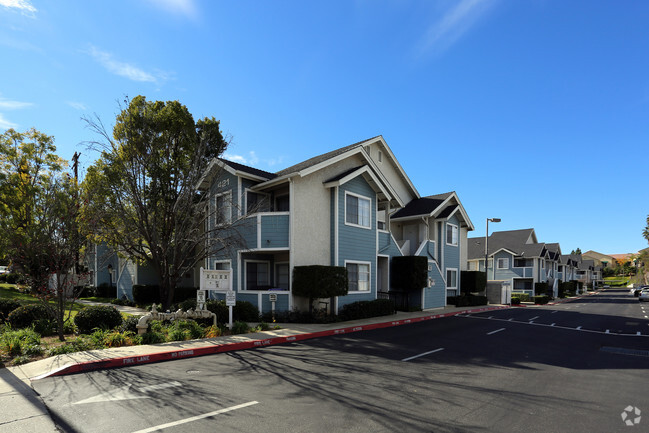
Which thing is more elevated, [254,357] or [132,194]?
[132,194]

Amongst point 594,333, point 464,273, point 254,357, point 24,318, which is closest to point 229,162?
point 24,318

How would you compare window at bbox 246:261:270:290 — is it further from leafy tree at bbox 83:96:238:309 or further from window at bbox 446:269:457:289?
window at bbox 446:269:457:289

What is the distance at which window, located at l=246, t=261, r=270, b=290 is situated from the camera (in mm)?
19484

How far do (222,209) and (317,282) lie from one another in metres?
6.69

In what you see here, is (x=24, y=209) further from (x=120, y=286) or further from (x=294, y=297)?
(x=294, y=297)

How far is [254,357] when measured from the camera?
10352mm

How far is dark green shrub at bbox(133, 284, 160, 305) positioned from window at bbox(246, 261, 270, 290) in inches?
351

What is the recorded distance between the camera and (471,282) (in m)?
30.7

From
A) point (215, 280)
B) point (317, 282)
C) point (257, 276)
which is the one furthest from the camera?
point (257, 276)

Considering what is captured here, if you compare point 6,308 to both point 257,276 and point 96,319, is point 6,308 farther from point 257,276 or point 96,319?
point 257,276

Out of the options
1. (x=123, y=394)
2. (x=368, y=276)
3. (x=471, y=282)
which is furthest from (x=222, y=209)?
(x=471, y=282)

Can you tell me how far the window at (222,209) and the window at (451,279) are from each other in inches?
668

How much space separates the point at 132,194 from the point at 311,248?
8.26m

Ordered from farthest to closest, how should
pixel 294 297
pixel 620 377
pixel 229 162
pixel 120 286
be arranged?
pixel 120 286
pixel 229 162
pixel 294 297
pixel 620 377
